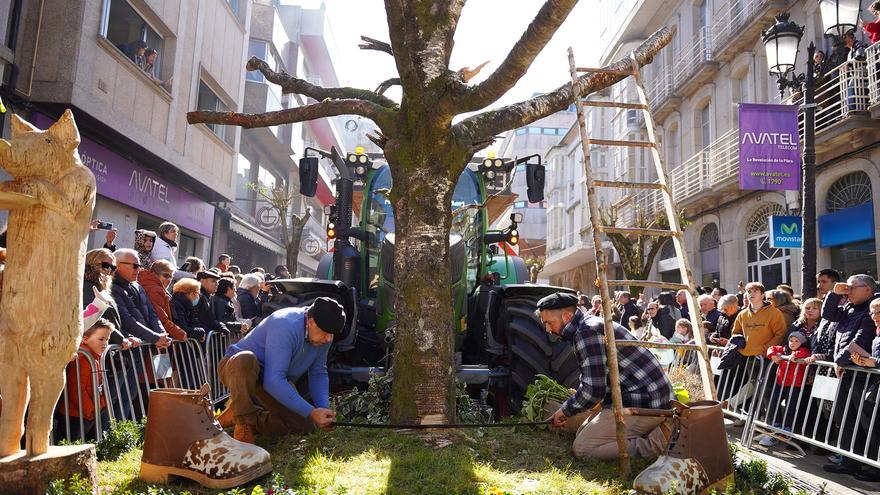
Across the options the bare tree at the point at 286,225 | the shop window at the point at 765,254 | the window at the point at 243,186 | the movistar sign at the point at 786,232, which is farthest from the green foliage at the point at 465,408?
the window at the point at 243,186

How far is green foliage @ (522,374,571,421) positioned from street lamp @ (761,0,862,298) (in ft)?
15.5

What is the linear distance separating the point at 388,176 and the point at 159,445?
4.49m

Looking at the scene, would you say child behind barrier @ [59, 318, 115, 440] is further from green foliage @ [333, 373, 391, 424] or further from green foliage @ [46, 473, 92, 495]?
green foliage @ [333, 373, 391, 424]

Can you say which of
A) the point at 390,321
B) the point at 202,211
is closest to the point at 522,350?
the point at 390,321

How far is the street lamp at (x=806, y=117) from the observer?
27.7ft

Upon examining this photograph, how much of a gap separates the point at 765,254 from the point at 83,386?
17610mm

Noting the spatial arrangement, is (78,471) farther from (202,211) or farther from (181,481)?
(202,211)

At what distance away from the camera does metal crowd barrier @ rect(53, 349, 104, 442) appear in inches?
185

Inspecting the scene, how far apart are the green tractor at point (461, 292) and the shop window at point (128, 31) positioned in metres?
7.40

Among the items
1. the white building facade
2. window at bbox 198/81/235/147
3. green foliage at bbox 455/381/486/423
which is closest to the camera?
green foliage at bbox 455/381/486/423

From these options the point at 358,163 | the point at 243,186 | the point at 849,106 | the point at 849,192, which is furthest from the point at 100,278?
the point at 243,186

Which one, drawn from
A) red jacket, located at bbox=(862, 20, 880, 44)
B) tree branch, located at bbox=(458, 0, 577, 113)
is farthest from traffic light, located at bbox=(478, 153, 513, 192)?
red jacket, located at bbox=(862, 20, 880, 44)

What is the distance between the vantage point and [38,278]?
3055mm

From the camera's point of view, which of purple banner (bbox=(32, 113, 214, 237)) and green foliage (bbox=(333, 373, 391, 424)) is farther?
purple banner (bbox=(32, 113, 214, 237))
